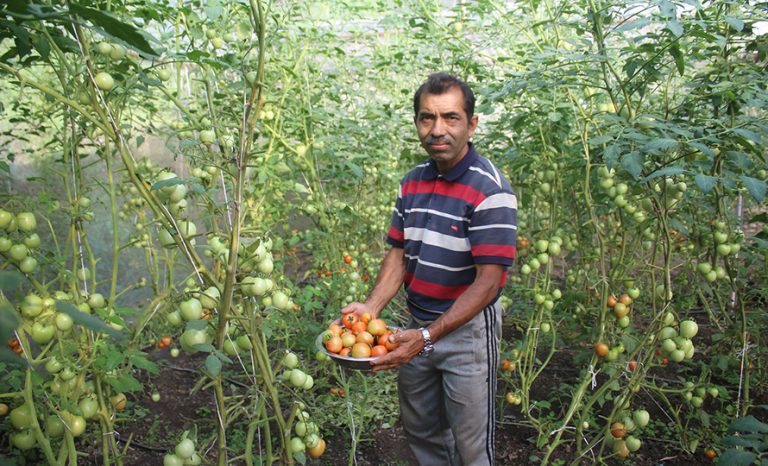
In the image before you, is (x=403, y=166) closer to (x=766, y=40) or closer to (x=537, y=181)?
(x=537, y=181)

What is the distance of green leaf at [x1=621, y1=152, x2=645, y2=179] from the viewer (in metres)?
1.64

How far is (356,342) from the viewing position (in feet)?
5.77

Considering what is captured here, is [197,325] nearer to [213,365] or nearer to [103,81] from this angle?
[213,365]

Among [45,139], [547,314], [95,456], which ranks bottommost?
[95,456]

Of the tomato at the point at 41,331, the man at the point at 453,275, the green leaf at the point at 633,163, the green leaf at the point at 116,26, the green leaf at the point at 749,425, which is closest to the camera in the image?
the green leaf at the point at 116,26

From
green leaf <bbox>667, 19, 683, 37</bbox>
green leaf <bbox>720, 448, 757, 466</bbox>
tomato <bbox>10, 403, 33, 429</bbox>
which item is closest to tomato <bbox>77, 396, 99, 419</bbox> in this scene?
tomato <bbox>10, 403, 33, 429</bbox>

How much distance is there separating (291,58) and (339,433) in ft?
6.91

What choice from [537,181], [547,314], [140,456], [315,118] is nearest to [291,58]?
[315,118]

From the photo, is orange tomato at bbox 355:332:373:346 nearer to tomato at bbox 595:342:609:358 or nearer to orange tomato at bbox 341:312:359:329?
orange tomato at bbox 341:312:359:329

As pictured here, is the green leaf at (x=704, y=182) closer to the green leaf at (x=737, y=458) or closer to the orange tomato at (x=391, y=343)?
the green leaf at (x=737, y=458)

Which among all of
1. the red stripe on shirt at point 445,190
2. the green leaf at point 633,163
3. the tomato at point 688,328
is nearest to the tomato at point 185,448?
the red stripe on shirt at point 445,190

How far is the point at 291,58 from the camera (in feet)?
9.84

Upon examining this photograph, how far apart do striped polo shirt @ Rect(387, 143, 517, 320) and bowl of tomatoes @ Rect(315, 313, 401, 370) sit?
22 cm

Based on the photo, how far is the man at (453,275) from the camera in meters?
1.75
